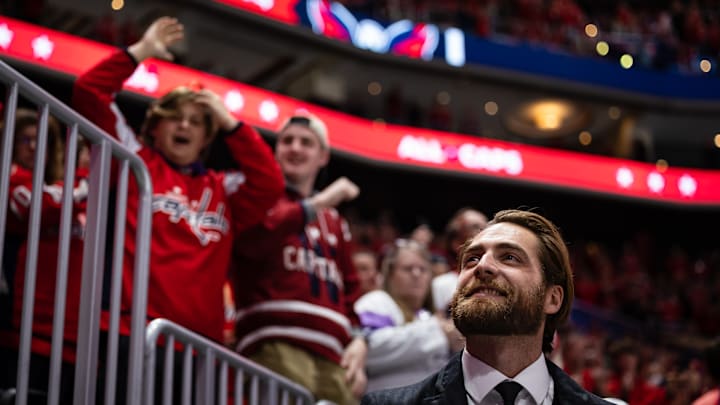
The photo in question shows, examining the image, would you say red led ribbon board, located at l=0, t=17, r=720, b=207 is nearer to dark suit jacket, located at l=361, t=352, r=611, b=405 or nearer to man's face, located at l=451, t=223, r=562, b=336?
man's face, located at l=451, t=223, r=562, b=336

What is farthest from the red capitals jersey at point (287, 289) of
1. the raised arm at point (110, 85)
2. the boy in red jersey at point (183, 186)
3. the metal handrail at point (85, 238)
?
the metal handrail at point (85, 238)

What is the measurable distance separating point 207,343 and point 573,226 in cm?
1634

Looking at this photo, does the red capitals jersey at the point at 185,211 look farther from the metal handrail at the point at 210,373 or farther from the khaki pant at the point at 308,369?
the khaki pant at the point at 308,369

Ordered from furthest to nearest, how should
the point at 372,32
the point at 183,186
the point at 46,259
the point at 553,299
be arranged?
the point at 372,32 < the point at 183,186 < the point at 46,259 < the point at 553,299

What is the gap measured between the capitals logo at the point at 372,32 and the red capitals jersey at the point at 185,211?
11.6 metres

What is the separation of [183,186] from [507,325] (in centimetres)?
147

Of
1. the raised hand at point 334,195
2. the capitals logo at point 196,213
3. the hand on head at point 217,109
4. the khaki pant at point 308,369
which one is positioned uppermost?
the hand on head at point 217,109

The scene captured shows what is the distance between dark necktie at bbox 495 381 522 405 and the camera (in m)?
2.08

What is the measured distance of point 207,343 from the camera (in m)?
2.74

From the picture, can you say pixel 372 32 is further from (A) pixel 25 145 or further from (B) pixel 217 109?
(A) pixel 25 145

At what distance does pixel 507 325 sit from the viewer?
7.08ft

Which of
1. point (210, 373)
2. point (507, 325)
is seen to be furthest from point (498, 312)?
point (210, 373)

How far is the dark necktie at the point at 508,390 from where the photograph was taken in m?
2.08

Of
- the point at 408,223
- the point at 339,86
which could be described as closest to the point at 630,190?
the point at 408,223
